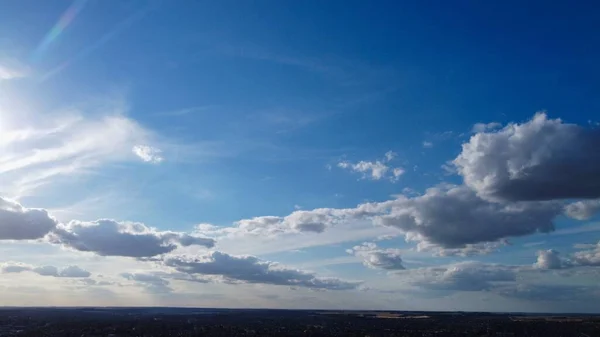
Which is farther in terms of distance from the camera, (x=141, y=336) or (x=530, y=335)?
(x=530, y=335)

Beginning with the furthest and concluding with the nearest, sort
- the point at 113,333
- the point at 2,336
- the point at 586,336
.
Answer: the point at 113,333, the point at 586,336, the point at 2,336

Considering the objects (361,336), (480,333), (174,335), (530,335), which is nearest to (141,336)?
(174,335)

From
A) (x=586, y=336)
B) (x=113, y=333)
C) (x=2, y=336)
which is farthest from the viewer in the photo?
(x=113, y=333)

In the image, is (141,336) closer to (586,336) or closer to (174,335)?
(174,335)

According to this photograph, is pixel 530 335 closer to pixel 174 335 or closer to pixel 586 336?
pixel 586 336

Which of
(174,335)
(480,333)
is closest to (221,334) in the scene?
(174,335)

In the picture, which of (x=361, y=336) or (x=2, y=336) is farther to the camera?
(x=361, y=336)

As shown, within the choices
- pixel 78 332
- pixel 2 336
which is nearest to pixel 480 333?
pixel 78 332

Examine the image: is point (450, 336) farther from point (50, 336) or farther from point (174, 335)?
point (50, 336)
